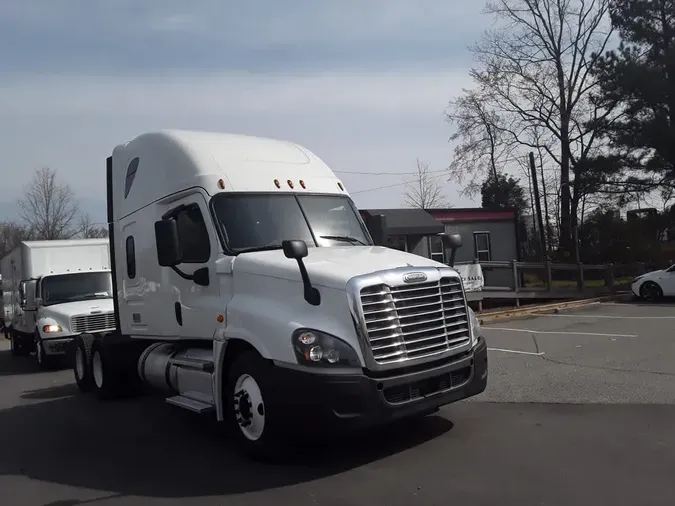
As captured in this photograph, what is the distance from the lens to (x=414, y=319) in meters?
6.00

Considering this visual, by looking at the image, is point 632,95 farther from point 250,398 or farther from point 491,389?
point 250,398

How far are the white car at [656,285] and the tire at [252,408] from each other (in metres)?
18.6

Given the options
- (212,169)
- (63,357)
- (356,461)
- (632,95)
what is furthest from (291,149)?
(632,95)

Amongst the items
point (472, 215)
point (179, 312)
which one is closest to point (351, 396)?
point (179, 312)

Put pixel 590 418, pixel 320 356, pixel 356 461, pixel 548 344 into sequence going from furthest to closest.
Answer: pixel 548 344, pixel 590 418, pixel 356 461, pixel 320 356

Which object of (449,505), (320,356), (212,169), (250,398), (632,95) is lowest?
(449,505)

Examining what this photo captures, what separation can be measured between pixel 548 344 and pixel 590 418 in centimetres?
569

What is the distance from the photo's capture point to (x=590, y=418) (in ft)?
23.3

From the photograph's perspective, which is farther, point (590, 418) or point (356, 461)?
point (590, 418)

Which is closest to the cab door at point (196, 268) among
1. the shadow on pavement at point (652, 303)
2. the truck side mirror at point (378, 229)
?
the truck side mirror at point (378, 229)

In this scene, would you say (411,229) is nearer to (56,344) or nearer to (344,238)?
(56,344)

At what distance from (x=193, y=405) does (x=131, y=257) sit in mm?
2948

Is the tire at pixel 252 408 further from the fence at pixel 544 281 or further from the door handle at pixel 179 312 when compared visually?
the fence at pixel 544 281

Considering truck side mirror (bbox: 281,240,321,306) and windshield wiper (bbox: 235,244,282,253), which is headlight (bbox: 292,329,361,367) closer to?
truck side mirror (bbox: 281,240,321,306)
